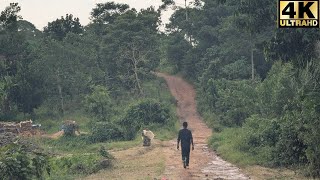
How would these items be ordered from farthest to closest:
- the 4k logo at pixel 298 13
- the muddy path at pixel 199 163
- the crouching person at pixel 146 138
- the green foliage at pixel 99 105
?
the green foliage at pixel 99 105
the crouching person at pixel 146 138
the muddy path at pixel 199 163
the 4k logo at pixel 298 13

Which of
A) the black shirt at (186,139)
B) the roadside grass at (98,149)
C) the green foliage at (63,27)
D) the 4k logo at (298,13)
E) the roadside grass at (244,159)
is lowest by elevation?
the roadside grass at (98,149)

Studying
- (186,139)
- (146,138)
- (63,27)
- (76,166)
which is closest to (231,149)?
(146,138)

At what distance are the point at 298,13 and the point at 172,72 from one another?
4207cm

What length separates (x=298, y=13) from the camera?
13.2 m

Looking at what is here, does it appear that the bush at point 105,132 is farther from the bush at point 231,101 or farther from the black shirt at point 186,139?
the black shirt at point 186,139

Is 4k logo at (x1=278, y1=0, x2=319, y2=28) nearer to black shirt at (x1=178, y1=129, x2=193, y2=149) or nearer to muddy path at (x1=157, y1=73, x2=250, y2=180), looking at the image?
black shirt at (x1=178, y1=129, x2=193, y2=149)

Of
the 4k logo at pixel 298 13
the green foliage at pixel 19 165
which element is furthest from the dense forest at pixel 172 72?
the 4k logo at pixel 298 13

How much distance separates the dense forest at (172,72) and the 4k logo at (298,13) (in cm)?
169

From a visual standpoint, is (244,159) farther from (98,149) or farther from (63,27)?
(63,27)

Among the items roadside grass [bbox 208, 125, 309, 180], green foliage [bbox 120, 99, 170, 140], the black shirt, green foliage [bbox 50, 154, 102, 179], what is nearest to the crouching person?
roadside grass [bbox 208, 125, 309, 180]

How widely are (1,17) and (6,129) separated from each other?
507 inches

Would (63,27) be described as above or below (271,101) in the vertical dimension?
above

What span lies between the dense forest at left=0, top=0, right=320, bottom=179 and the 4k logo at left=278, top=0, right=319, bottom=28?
66.4 inches

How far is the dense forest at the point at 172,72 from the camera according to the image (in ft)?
52.9
